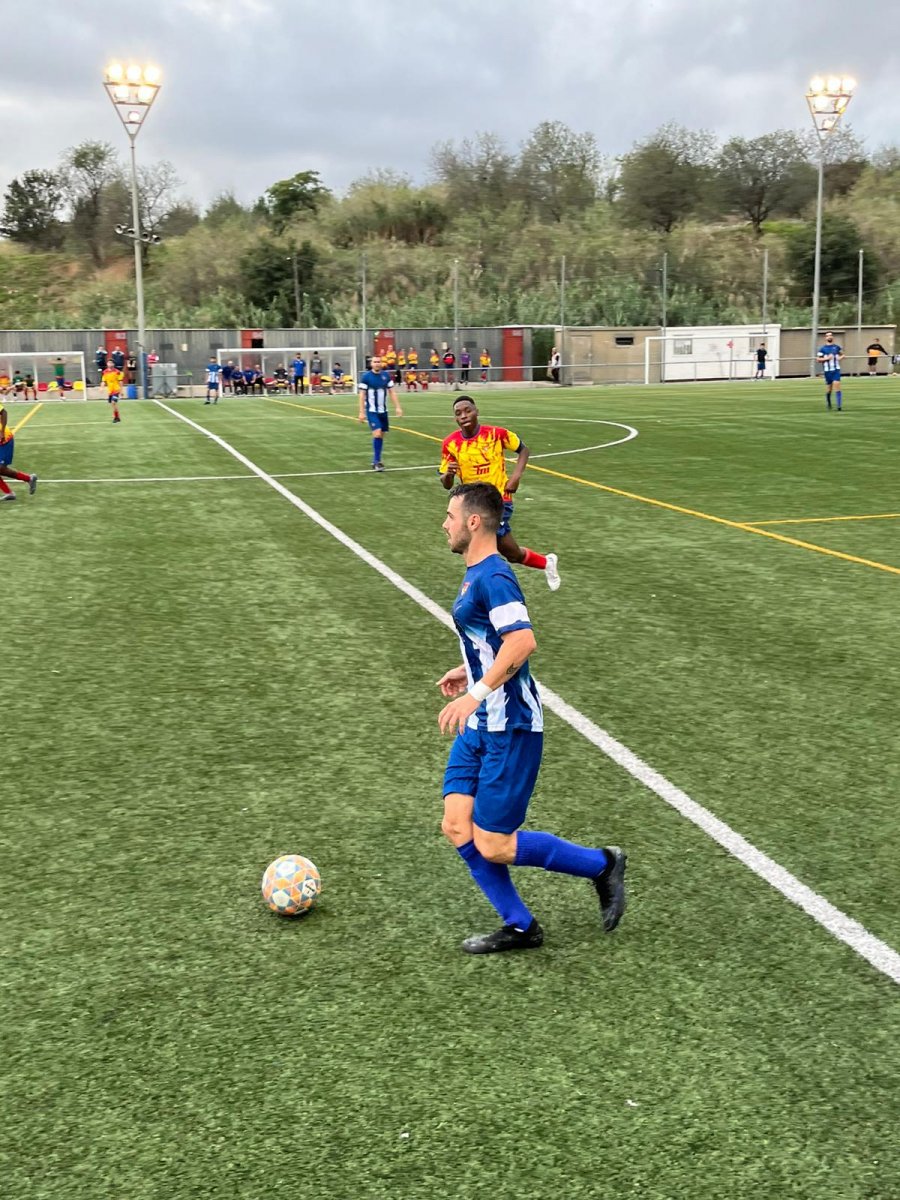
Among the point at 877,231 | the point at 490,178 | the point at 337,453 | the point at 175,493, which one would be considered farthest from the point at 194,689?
the point at 490,178

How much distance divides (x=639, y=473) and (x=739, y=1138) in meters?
16.4

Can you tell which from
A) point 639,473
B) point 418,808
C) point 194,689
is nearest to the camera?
point 418,808

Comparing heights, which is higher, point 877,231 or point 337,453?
point 877,231

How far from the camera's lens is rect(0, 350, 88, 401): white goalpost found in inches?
2095

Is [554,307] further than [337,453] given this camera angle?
Yes

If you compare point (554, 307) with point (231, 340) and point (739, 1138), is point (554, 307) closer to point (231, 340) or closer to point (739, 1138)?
point (231, 340)

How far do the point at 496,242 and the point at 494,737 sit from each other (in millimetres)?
97919

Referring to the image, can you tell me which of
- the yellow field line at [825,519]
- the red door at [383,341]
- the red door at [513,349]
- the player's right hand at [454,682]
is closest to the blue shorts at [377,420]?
the yellow field line at [825,519]

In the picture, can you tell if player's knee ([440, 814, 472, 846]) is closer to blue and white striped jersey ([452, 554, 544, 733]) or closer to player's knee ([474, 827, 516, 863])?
player's knee ([474, 827, 516, 863])

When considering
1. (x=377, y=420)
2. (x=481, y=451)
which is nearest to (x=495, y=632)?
(x=481, y=451)

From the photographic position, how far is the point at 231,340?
62.8 metres

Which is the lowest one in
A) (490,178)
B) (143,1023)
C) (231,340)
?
(143,1023)

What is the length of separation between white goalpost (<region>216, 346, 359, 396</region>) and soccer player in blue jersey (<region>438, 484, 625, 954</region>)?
51422 mm

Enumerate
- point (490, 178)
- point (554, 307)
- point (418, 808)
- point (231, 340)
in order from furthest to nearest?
point (490, 178) < point (554, 307) < point (231, 340) < point (418, 808)
